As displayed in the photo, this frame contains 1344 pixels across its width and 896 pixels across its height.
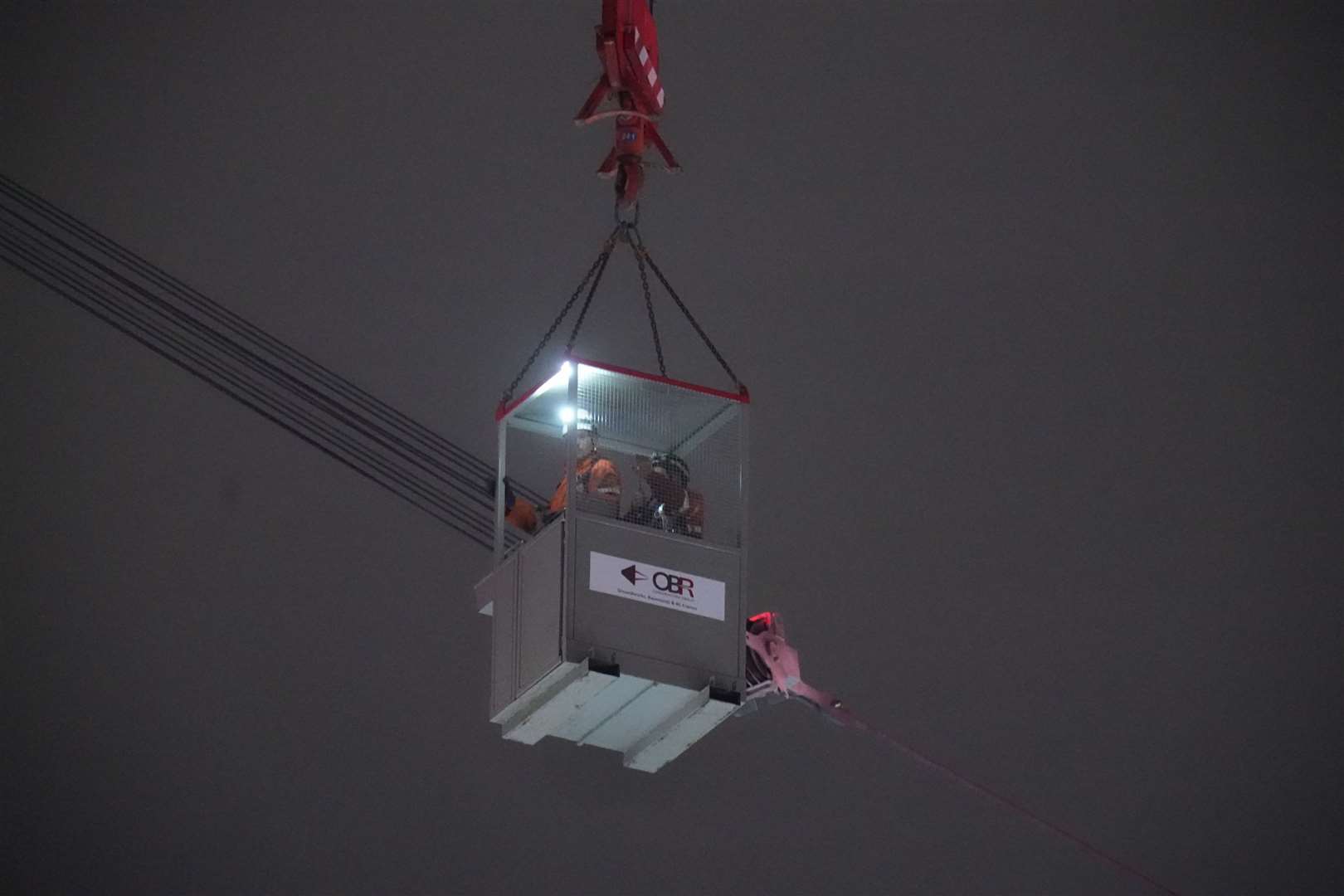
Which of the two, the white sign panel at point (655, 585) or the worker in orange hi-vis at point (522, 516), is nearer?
the white sign panel at point (655, 585)

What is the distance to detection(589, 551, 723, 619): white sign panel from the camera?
629 inches

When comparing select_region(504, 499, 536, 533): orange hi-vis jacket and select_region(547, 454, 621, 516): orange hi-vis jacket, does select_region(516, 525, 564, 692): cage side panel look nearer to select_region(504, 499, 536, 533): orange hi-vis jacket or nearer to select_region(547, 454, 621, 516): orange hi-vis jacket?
select_region(547, 454, 621, 516): orange hi-vis jacket

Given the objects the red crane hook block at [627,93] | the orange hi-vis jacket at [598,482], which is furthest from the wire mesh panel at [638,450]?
the red crane hook block at [627,93]

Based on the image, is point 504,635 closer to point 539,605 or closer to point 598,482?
point 539,605

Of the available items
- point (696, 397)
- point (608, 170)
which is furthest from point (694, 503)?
point (608, 170)

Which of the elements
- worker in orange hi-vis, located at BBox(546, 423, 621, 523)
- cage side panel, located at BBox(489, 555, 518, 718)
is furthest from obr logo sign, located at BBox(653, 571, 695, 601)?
cage side panel, located at BBox(489, 555, 518, 718)

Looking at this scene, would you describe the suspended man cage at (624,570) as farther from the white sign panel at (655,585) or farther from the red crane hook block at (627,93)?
the red crane hook block at (627,93)

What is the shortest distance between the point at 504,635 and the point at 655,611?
1.33 m

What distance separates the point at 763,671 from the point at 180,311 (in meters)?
14.4

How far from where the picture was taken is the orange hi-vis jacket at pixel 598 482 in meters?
16.3

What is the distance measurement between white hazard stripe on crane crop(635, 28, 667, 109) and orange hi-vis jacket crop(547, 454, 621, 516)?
416cm

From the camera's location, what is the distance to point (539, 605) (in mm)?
16062

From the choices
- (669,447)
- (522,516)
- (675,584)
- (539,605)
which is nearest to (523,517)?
→ (522,516)

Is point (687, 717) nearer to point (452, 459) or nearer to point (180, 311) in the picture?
point (452, 459)
